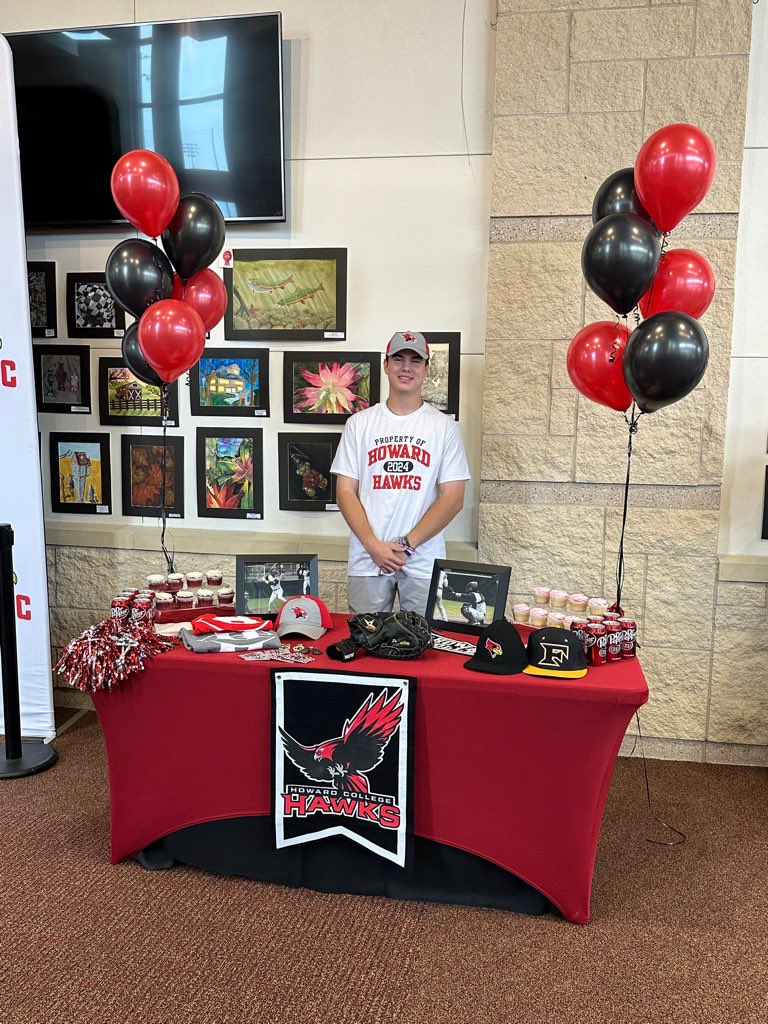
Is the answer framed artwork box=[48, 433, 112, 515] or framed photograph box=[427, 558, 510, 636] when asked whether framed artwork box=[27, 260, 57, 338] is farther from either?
framed photograph box=[427, 558, 510, 636]

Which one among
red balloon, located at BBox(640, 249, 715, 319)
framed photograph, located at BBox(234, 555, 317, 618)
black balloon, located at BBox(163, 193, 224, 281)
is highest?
black balloon, located at BBox(163, 193, 224, 281)

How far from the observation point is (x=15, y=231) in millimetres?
3512

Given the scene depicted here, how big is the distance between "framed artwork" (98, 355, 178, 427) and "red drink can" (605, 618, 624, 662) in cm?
250

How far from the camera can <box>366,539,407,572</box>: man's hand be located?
315 cm

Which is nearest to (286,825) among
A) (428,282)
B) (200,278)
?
(200,278)

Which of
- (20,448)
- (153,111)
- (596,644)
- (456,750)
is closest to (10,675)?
(20,448)

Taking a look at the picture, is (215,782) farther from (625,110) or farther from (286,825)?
(625,110)

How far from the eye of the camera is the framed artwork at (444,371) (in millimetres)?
3750

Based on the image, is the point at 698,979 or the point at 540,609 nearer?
the point at 698,979

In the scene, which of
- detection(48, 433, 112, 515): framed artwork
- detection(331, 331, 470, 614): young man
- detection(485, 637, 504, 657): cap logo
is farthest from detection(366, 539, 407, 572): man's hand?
detection(48, 433, 112, 515): framed artwork

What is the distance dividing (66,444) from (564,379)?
2547mm

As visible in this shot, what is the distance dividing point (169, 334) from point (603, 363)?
153cm

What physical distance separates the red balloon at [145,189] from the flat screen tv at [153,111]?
945 mm

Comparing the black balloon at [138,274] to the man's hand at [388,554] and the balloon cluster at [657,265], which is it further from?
the balloon cluster at [657,265]
